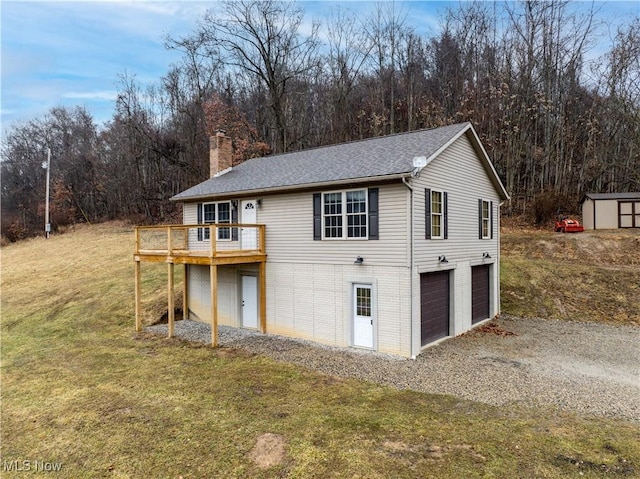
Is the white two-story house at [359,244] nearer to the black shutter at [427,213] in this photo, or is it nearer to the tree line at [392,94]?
the black shutter at [427,213]

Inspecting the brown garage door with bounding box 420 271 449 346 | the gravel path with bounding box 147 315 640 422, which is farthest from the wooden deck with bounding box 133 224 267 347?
the brown garage door with bounding box 420 271 449 346

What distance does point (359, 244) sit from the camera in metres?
11.0

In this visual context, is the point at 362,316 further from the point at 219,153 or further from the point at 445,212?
the point at 219,153

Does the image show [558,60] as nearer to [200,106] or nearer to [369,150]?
[369,150]

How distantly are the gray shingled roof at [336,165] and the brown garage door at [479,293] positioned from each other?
5231 millimetres

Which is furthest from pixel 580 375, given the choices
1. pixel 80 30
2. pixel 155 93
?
pixel 155 93

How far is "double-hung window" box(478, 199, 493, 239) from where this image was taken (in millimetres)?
14294

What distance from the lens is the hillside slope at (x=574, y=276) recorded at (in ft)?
48.7

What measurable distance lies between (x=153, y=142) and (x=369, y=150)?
25.6m

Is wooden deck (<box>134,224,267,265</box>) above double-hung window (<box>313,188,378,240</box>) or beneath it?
beneath

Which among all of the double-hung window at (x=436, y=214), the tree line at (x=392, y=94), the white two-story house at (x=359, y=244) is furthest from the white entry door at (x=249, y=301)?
the tree line at (x=392, y=94)

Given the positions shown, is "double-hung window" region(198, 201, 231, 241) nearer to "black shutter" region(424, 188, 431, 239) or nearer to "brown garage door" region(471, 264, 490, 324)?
"black shutter" region(424, 188, 431, 239)

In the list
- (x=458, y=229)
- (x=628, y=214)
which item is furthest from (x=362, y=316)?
(x=628, y=214)

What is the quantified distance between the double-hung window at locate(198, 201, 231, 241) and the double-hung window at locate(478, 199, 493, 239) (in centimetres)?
930
